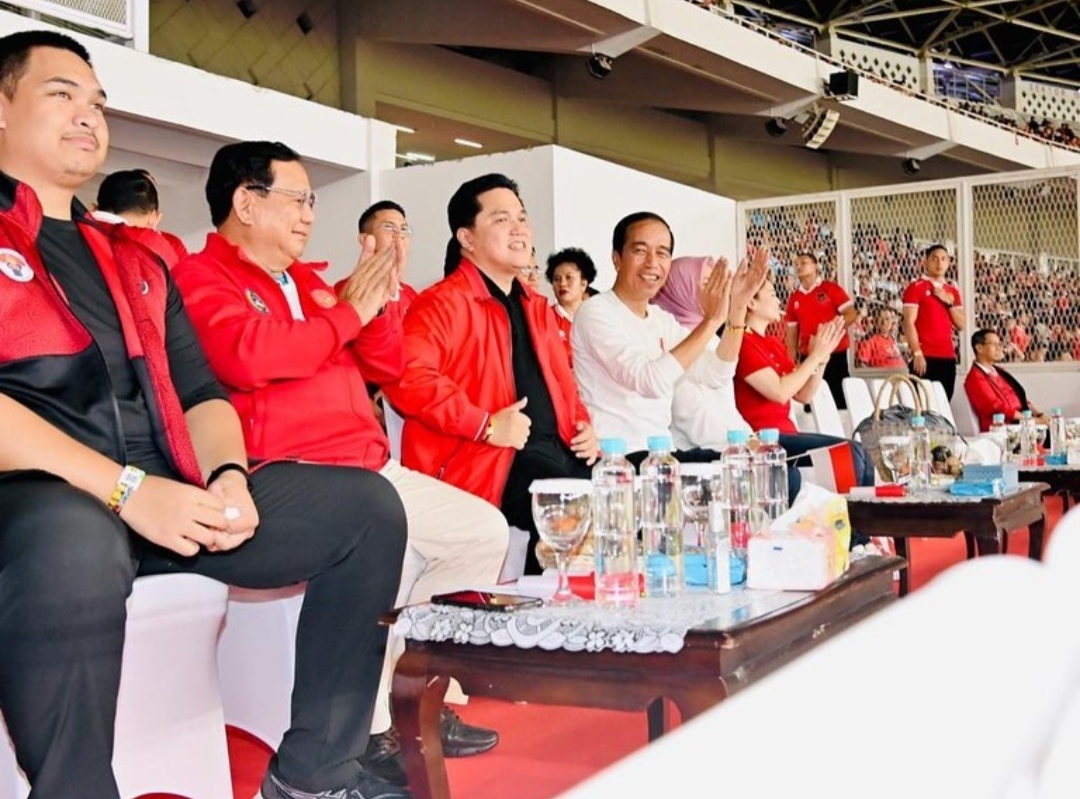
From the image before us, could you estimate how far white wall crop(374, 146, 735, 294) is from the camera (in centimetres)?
676

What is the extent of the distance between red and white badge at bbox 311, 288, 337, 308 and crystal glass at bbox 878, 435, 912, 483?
224cm

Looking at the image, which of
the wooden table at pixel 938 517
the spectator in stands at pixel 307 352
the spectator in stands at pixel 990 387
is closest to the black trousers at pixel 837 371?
the spectator in stands at pixel 990 387

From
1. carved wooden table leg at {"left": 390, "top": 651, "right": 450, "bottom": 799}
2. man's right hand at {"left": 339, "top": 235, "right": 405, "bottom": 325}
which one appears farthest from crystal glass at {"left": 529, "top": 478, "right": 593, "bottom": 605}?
man's right hand at {"left": 339, "top": 235, "right": 405, "bottom": 325}

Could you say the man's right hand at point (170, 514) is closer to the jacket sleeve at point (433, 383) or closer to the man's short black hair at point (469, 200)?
the jacket sleeve at point (433, 383)

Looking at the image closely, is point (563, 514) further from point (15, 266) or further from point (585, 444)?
point (585, 444)

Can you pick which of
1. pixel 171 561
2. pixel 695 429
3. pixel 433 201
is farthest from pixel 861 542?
pixel 433 201

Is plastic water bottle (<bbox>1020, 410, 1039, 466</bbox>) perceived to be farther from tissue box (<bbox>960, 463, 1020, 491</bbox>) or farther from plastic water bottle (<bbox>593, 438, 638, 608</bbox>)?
plastic water bottle (<bbox>593, 438, 638, 608</bbox>)

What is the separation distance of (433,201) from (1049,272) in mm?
4050

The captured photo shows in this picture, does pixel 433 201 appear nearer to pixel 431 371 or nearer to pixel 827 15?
pixel 431 371

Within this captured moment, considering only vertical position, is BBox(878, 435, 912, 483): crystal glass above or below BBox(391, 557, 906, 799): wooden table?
above

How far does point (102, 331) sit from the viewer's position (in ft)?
6.25

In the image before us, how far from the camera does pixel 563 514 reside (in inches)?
74.9

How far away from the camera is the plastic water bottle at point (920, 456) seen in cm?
397

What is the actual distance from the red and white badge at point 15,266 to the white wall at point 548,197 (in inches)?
197
